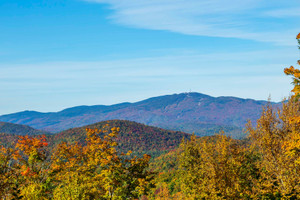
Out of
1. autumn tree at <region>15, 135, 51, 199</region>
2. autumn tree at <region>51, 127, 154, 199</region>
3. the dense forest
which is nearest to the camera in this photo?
the dense forest

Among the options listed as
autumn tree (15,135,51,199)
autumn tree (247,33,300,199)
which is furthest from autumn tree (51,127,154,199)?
autumn tree (247,33,300,199)

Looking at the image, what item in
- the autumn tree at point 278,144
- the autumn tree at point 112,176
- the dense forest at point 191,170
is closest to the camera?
the autumn tree at point 278,144

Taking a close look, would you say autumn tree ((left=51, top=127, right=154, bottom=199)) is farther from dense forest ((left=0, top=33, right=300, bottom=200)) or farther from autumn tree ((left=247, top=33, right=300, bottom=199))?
autumn tree ((left=247, top=33, right=300, bottom=199))

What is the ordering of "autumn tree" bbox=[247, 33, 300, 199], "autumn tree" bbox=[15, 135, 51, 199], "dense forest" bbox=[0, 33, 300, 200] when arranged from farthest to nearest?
"autumn tree" bbox=[15, 135, 51, 199] < "dense forest" bbox=[0, 33, 300, 200] < "autumn tree" bbox=[247, 33, 300, 199]

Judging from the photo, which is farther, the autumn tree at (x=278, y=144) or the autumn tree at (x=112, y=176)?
the autumn tree at (x=112, y=176)

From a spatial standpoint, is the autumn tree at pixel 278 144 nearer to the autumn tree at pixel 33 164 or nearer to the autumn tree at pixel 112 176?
the autumn tree at pixel 112 176

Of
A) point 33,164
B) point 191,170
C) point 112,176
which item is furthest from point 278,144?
point 33,164

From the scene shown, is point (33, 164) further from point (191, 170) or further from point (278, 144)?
point (278, 144)

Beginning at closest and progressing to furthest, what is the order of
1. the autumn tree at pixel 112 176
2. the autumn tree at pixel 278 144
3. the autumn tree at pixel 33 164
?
the autumn tree at pixel 278 144 → the autumn tree at pixel 112 176 → the autumn tree at pixel 33 164

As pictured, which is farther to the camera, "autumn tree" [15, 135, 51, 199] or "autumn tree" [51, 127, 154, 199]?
"autumn tree" [15, 135, 51, 199]

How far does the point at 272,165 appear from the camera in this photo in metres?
32.2

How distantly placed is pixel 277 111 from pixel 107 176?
Result: 75.9 feet

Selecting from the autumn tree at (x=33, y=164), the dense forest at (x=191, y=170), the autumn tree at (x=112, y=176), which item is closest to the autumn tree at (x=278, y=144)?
the dense forest at (x=191, y=170)

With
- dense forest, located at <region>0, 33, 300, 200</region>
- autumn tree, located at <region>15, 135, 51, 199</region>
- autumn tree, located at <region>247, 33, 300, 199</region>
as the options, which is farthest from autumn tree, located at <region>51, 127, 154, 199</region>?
autumn tree, located at <region>247, 33, 300, 199</region>
